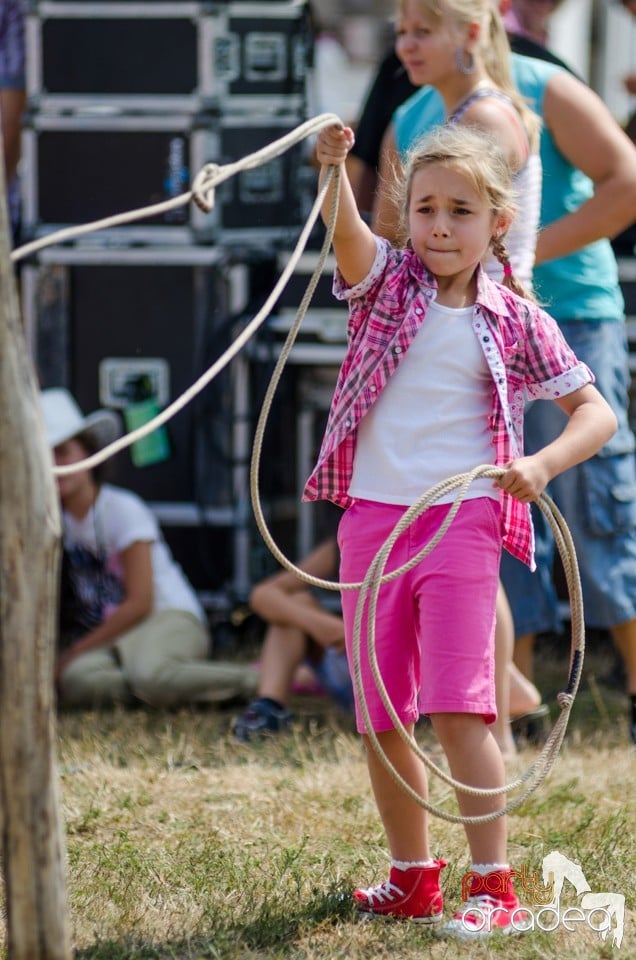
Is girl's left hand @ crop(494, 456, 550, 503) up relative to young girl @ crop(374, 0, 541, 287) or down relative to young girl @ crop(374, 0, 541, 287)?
down

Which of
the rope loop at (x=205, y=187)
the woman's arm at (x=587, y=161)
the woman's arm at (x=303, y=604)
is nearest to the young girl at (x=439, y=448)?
the rope loop at (x=205, y=187)

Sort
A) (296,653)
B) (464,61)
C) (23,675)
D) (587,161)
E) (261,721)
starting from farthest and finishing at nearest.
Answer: (296,653) → (261,721) → (587,161) → (464,61) → (23,675)

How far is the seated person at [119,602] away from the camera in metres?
4.36

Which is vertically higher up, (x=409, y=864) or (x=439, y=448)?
(x=439, y=448)

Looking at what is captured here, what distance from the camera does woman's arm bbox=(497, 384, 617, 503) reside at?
91.2 inches

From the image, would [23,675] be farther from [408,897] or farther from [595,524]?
[595,524]

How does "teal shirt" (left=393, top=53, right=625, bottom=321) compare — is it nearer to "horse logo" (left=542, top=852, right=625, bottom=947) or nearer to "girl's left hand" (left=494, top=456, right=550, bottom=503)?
"girl's left hand" (left=494, top=456, right=550, bottom=503)

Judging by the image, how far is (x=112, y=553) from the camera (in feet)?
15.1

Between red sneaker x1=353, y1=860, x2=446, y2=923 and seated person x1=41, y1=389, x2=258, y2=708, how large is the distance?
188 centimetres

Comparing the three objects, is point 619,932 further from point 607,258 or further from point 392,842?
point 607,258

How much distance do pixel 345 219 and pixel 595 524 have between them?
1.59 meters

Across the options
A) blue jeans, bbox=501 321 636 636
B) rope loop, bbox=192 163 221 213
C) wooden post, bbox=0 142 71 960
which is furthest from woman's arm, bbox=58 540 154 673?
wooden post, bbox=0 142 71 960

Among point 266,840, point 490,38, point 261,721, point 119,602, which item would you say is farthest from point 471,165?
point 119,602

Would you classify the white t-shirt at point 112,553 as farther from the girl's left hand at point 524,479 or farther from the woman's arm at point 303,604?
the girl's left hand at point 524,479
